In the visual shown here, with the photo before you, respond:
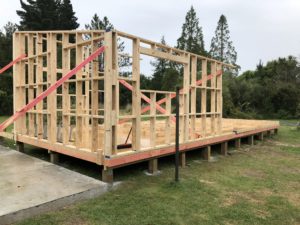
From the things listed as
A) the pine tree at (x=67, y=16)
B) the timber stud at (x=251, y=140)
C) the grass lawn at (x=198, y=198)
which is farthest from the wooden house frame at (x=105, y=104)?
the pine tree at (x=67, y=16)

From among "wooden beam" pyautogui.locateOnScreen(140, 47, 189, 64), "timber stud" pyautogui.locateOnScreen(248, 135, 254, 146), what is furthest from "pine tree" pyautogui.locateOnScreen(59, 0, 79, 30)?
"wooden beam" pyautogui.locateOnScreen(140, 47, 189, 64)

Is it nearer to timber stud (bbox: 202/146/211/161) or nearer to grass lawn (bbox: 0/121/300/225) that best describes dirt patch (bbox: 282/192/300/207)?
grass lawn (bbox: 0/121/300/225)

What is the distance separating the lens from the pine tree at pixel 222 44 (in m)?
33.4

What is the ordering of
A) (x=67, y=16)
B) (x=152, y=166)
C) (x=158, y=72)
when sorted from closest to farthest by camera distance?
(x=152, y=166), (x=67, y=16), (x=158, y=72)

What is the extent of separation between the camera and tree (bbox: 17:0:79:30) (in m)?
26.8

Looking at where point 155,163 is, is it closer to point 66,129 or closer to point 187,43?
point 66,129

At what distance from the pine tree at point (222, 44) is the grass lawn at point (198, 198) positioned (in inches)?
1131

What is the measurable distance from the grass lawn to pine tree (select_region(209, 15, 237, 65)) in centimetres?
2872

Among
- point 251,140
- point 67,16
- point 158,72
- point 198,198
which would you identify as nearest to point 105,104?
point 198,198

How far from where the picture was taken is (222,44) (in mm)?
33688

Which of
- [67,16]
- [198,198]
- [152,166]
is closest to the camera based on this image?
[198,198]

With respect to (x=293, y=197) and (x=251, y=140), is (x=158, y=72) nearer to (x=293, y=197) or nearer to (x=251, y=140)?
(x=251, y=140)

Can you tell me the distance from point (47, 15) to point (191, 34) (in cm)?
1523

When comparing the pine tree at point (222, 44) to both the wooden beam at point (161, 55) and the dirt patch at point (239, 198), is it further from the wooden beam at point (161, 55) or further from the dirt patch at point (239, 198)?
the dirt patch at point (239, 198)
